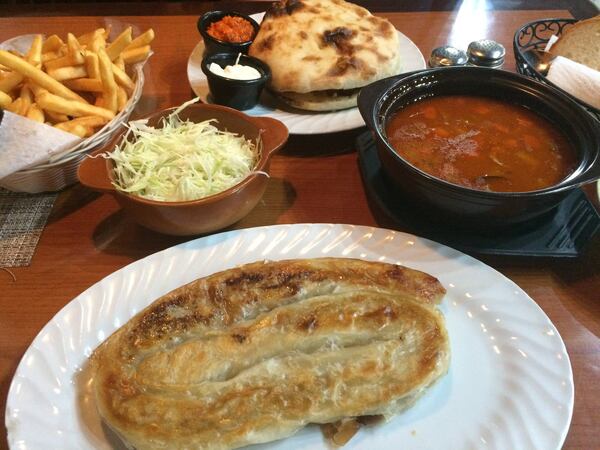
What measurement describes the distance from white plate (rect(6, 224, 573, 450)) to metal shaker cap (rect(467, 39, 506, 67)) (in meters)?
1.57

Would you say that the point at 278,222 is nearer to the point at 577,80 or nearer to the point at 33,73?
the point at 33,73

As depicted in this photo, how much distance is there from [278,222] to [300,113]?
28.4 inches

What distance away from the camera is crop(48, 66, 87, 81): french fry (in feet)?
7.16

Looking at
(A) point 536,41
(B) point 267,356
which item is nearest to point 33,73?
(B) point 267,356

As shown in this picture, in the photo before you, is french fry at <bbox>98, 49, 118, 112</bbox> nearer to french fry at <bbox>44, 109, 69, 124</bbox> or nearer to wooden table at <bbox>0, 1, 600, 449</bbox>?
french fry at <bbox>44, 109, 69, 124</bbox>

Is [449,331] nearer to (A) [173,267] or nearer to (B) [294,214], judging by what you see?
(B) [294,214]

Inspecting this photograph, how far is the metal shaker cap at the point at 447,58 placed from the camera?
9.01 ft

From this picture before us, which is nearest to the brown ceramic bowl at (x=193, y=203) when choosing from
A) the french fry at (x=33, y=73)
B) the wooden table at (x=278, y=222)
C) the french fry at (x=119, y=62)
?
the wooden table at (x=278, y=222)

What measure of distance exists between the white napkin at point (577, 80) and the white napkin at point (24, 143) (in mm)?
2356

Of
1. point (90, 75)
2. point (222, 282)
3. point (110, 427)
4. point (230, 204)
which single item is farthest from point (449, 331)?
point (90, 75)

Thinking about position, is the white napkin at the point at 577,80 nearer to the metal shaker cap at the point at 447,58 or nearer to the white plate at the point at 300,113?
the metal shaker cap at the point at 447,58

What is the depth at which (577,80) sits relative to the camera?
2391 mm

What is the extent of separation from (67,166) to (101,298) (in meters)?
0.75

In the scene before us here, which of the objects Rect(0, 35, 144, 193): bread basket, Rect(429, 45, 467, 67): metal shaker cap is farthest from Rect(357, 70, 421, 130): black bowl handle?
Rect(0, 35, 144, 193): bread basket
